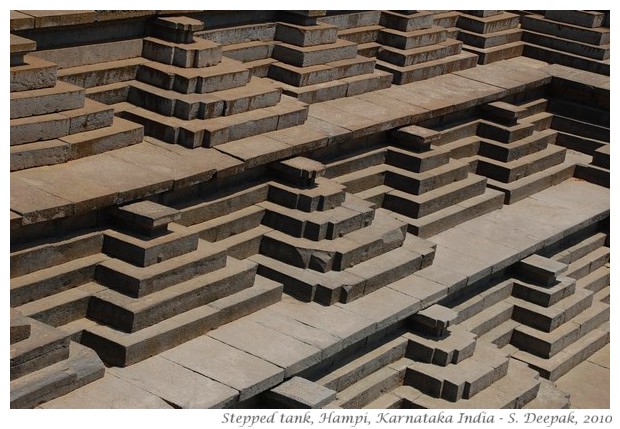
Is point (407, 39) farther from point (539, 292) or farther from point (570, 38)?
point (539, 292)

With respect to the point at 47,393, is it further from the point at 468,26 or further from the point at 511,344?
the point at 468,26

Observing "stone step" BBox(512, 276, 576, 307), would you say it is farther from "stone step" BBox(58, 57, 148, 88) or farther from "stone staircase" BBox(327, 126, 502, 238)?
"stone step" BBox(58, 57, 148, 88)

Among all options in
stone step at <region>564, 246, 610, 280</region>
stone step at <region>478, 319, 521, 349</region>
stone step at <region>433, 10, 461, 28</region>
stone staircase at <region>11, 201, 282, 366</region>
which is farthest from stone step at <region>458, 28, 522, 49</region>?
stone staircase at <region>11, 201, 282, 366</region>

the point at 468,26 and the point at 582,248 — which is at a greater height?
the point at 468,26

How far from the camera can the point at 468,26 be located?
22.2 metres

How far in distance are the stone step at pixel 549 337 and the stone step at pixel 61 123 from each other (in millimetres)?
5667

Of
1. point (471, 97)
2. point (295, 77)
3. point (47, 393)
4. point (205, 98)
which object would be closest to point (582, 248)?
point (471, 97)

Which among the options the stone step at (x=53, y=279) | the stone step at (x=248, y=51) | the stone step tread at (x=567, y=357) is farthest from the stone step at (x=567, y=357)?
the stone step at (x=53, y=279)

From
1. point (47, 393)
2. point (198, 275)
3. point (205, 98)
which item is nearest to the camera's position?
point (47, 393)

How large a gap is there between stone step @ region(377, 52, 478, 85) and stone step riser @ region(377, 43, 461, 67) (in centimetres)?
6

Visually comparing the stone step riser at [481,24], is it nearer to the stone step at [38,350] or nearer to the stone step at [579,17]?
the stone step at [579,17]

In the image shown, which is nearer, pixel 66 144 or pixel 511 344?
pixel 66 144

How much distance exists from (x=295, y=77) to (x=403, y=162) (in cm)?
174

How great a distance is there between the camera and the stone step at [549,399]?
612 inches
